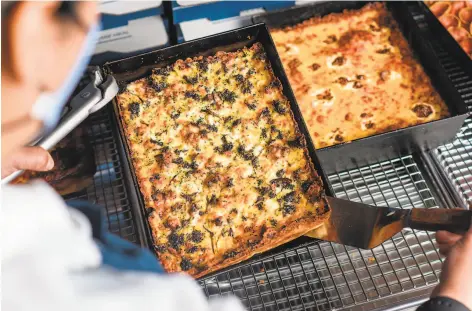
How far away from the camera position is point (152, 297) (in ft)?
2.72

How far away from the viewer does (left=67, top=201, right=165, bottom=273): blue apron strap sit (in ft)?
3.48

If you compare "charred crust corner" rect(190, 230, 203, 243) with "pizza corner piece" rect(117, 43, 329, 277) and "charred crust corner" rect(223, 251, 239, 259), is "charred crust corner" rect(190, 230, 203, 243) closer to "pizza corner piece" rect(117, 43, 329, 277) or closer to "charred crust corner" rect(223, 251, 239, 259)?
"pizza corner piece" rect(117, 43, 329, 277)

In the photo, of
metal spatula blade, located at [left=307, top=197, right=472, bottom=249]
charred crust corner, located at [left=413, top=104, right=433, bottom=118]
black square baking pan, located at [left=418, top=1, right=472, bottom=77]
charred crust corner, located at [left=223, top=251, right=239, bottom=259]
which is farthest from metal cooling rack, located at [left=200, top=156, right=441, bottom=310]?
black square baking pan, located at [left=418, top=1, right=472, bottom=77]

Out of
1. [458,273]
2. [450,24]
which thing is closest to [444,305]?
[458,273]

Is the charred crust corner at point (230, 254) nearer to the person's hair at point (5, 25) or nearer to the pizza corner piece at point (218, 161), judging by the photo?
the pizza corner piece at point (218, 161)

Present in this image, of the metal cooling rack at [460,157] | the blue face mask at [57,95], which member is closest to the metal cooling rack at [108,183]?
the blue face mask at [57,95]

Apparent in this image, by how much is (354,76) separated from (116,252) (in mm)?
1379

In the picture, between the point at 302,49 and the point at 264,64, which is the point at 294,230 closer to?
the point at 264,64

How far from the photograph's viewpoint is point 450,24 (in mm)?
2191

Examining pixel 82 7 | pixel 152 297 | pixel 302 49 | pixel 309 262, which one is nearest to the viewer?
pixel 82 7

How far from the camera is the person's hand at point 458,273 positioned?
1.06 m

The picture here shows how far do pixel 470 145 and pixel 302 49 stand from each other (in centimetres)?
85

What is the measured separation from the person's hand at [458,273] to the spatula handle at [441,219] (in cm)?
10

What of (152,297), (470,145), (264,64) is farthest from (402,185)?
(152,297)
